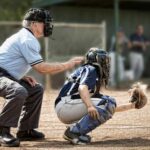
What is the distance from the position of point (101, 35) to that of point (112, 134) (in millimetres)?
9839

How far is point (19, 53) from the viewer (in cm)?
712

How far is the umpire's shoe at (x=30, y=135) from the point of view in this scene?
7.59 meters

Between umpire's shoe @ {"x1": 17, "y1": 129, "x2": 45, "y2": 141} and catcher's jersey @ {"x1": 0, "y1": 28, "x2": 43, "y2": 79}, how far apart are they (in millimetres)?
775

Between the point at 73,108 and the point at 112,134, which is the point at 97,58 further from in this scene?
the point at 112,134

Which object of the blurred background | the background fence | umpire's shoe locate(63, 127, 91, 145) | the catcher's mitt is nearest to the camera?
umpire's shoe locate(63, 127, 91, 145)

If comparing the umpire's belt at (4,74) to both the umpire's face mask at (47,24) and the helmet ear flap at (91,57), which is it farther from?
the helmet ear flap at (91,57)

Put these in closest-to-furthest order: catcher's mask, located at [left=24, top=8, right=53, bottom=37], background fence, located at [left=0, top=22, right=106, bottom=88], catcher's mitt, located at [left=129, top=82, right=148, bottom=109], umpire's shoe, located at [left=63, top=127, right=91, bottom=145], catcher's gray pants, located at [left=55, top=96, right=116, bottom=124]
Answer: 1. umpire's shoe, located at [left=63, top=127, right=91, bottom=145]
2. catcher's gray pants, located at [left=55, top=96, right=116, bottom=124]
3. catcher's mask, located at [left=24, top=8, right=53, bottom=37]
4. catcher's mitt, located at [left=129, top=82, right=148, bottom=109]
5. background fence, located at [left=0, top=22, right=106, bottom=88]

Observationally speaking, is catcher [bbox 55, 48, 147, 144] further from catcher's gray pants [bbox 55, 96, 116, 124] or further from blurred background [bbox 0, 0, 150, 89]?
blurred background [bbox 0, 0, 150, 89]

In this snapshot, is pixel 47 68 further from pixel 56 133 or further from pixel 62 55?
pixel 62 55

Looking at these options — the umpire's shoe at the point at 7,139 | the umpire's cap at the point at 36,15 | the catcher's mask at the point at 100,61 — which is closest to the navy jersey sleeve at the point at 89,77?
the catcher's mask at the point at 100,61

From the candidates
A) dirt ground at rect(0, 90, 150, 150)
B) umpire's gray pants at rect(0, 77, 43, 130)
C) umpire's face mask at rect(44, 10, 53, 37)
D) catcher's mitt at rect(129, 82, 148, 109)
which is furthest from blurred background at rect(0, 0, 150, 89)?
umpire's gray pants at rect(0, 77, 43, 130)

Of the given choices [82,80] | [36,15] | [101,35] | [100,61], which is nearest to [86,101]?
[82,80]

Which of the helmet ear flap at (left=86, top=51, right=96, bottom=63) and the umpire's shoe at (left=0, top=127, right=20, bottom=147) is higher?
the helmet ear flap at (left=86, top=51, right=96, bottom=63)

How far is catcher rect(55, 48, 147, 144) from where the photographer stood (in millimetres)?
6980
